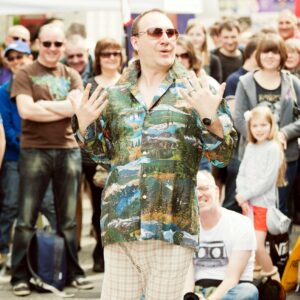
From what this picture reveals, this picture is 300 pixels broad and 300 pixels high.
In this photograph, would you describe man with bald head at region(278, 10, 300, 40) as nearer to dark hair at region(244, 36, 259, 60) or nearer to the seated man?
dark hair at region(244, 36, 259, 60)

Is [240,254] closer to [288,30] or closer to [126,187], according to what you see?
[126,187]

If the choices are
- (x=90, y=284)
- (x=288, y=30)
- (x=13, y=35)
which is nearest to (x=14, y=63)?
(x=13, y=35)

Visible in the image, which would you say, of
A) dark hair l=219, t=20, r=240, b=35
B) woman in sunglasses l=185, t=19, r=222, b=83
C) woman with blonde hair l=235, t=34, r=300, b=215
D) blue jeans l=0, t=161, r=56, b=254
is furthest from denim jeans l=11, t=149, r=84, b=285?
dark hair l=219, t=20, r=240, b=35

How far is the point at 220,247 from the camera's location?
7.04 m

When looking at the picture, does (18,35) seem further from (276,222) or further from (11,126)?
(276,222)

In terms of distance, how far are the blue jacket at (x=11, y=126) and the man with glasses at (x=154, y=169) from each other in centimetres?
414

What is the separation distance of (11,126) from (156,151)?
454 cm

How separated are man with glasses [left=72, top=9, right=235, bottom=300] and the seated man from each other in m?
1.62

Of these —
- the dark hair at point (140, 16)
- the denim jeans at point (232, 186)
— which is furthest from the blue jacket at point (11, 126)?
the dark hair at point (140, 16)

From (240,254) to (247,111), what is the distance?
7.82 feet

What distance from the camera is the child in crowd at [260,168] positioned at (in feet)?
28.1

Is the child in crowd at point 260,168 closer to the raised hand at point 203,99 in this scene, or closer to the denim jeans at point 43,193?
the denim jeans at point 43,193

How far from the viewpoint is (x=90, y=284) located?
8.79m

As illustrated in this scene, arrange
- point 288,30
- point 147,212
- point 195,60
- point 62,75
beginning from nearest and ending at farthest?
point 147,212, point 62,75, point 195,60, point 288,30
